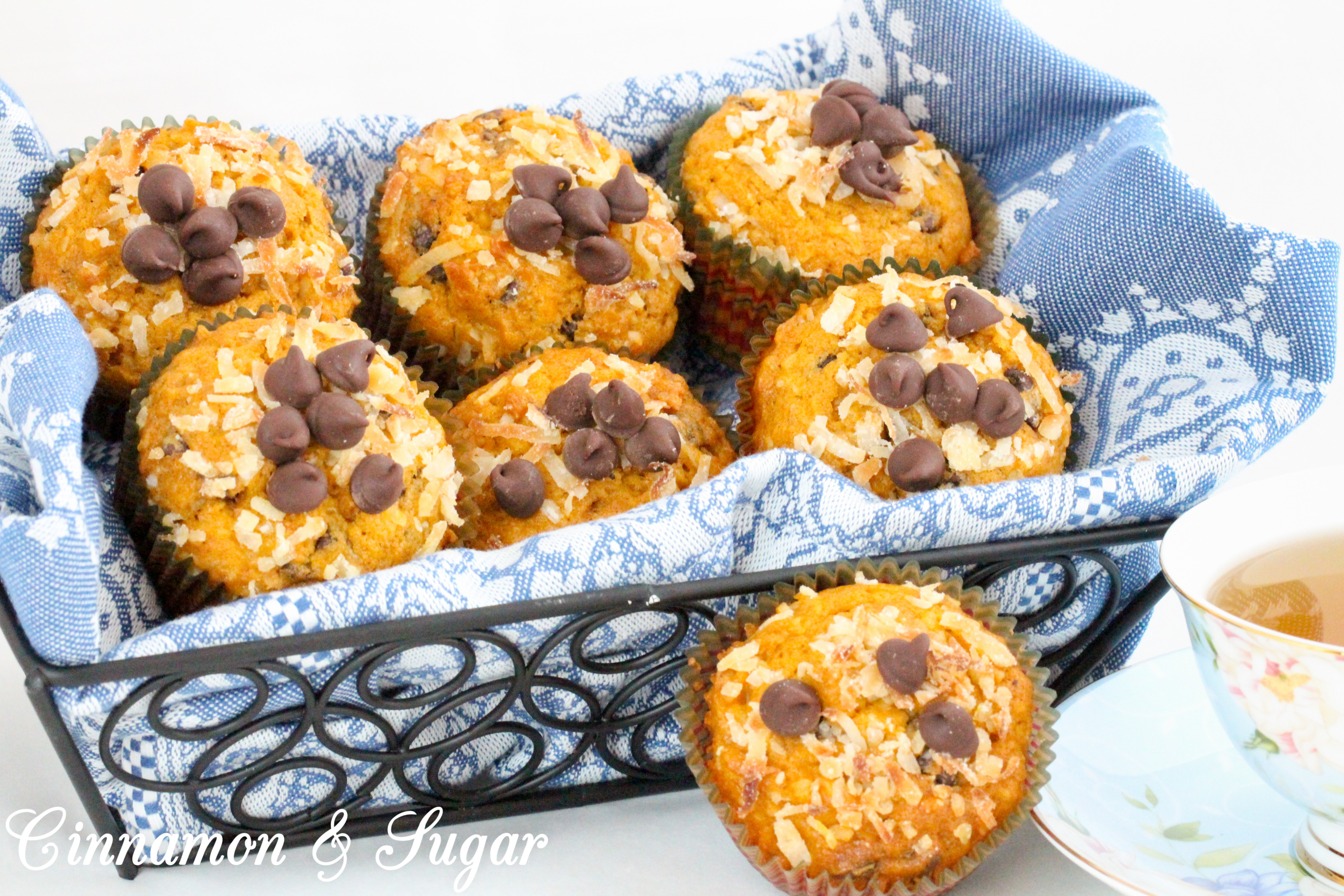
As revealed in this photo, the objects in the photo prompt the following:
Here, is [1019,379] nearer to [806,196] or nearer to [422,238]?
[806,196]

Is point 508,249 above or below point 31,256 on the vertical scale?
below

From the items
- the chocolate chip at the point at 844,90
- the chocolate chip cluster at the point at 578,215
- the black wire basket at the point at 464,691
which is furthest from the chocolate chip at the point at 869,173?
the black wire basket at the point at 464,691

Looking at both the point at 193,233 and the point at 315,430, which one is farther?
the point at 193,233

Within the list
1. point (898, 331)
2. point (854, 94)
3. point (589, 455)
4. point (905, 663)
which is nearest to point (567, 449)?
point (589, 455)

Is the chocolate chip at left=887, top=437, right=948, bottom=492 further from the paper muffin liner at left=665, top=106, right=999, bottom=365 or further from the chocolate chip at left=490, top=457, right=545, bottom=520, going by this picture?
the chocolate chip at left=490, top=457, right=545, bottom=520

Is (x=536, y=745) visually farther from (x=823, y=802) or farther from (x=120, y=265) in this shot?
(x=120, y=265)

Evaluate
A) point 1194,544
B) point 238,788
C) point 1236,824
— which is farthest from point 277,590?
point 1236,824
